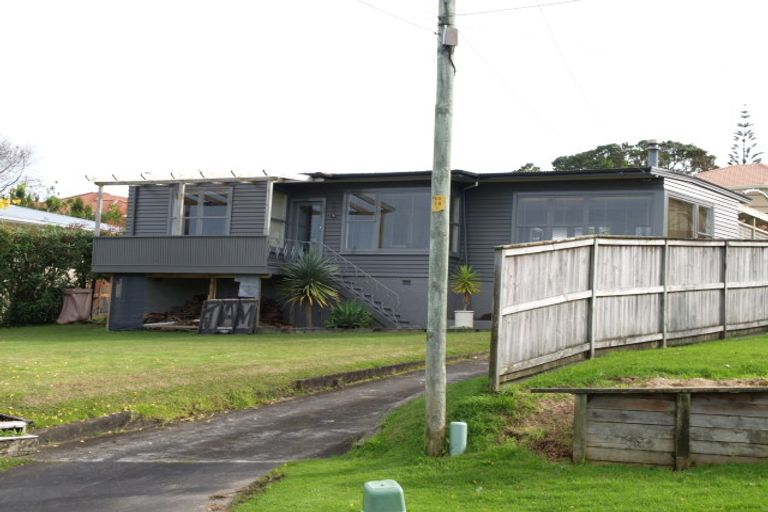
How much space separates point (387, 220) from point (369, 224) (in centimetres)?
69

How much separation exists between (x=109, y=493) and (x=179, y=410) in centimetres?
427

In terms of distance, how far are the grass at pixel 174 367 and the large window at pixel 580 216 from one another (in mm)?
4317

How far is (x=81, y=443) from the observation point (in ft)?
33.7

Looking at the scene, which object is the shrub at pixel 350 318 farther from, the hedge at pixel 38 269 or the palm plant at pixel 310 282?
the hedge at pixel 38 269

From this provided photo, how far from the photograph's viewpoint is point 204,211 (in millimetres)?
27906

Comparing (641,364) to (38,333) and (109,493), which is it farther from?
(38,333)

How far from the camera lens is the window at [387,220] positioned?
24891 mm


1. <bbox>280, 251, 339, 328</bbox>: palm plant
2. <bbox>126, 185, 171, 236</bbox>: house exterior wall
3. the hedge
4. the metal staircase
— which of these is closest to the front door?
the metal staircase

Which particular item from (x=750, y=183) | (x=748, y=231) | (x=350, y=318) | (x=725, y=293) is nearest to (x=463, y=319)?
(x=350, y=318)

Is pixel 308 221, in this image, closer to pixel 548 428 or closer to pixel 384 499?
pixel 548 428

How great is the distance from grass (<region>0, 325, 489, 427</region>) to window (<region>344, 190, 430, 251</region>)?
3.87 metres

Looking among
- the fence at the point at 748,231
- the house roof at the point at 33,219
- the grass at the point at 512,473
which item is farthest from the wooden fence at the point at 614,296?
the house roof at the point at 33,219

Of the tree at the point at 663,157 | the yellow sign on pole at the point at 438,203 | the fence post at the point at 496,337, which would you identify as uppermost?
the tree at the point at 663,157

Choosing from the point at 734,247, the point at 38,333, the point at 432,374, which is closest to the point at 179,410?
the point at 432,374
